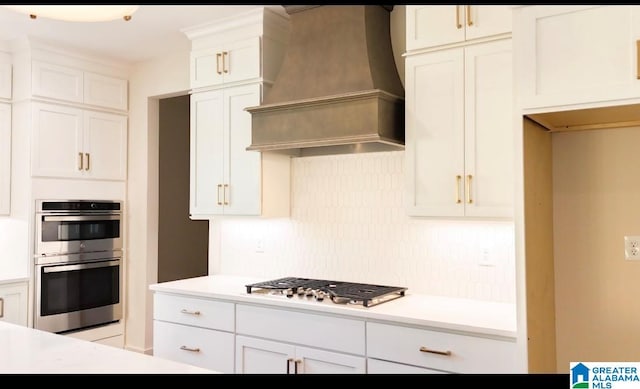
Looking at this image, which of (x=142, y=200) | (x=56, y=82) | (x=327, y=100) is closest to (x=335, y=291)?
(x=327, y=100)

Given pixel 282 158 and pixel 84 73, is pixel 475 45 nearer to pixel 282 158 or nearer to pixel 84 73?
pixel 282 158

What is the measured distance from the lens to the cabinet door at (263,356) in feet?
9.73

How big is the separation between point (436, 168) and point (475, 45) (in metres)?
0.63

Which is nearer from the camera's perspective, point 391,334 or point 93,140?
point 391,334

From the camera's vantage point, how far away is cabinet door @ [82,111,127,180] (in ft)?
14.5

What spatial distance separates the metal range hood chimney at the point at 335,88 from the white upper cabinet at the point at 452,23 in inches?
11.0

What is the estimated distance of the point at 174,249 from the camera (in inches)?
214

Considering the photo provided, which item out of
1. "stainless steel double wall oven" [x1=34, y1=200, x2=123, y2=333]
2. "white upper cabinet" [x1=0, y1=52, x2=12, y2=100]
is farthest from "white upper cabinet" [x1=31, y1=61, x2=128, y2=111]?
"stainless steel double wall oven" [x1=34, y1=200, x2=123, y2=333]

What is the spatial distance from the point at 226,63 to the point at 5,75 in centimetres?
179

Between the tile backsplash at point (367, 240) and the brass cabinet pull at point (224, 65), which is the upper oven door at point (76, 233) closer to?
the tile backsplash at point (367, 240)

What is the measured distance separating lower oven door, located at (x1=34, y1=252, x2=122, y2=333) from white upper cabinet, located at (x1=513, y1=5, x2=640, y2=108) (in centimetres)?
355

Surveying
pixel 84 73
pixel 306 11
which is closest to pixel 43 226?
pixel 84 73

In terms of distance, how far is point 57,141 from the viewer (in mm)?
4207
